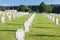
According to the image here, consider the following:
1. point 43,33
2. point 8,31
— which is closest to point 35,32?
point 43,33

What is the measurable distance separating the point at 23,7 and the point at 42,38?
126 m

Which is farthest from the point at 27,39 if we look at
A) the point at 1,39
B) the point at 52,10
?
the point at 52,10

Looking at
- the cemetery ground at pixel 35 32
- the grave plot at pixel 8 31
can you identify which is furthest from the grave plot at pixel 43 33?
the grave plot at pixel 8 31

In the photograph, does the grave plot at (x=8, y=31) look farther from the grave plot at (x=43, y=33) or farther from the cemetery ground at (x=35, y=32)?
the grave plot at (x=43, y=33)

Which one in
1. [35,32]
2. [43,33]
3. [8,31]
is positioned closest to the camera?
[43,33]

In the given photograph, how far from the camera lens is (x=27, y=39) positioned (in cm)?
1348

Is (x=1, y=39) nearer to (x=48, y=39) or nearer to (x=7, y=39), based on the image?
(x=7, y=39)

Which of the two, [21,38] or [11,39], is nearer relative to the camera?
[21,38]

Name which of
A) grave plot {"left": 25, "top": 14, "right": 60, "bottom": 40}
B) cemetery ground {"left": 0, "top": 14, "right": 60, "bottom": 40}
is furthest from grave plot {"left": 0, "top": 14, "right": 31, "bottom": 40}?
grave plot {"left": 25, "top": 14, "right": 60, "bottom": 40}

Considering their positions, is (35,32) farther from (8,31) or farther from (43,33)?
(8,31)

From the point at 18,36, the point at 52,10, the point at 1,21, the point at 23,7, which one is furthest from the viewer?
the point at 52,10

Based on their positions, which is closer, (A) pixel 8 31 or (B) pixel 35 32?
(B) pixel 35 32

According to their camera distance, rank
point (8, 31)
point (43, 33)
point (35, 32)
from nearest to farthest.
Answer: point (43, 33)
point (35, 32)
point (8, 31)

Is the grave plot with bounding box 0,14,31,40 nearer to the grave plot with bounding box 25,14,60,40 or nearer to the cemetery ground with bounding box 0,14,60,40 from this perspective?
the cemetery ground with bounding box 0,14,60,40
